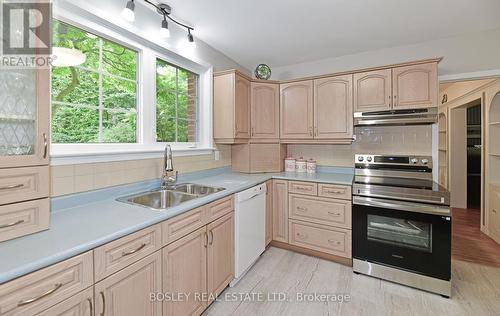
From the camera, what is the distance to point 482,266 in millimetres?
2383

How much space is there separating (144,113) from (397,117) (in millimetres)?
2484

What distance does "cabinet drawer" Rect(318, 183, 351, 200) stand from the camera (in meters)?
2.39

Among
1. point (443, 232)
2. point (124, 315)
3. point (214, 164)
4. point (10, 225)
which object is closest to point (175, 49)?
point (214, 164)

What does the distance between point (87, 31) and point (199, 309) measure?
2101 mm

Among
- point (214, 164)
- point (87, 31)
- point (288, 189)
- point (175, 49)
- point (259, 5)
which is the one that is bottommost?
point (288, 189)

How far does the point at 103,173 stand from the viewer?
1636 mm

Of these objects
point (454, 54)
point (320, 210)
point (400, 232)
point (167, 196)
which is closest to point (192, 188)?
point (167, 196)

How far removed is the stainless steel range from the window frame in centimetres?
A: 178

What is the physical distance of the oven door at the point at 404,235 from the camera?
1.95 metres

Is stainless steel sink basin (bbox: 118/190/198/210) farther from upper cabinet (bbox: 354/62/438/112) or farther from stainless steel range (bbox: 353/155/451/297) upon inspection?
upper cabinet (bbox: 354/62/438/112)

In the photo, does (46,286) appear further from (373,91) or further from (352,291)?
(373,91)

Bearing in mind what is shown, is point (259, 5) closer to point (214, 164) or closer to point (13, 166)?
point (214, 164)

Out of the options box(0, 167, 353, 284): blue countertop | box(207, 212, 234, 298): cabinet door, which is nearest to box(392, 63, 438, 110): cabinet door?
box(0, 167, 353, 284): blue countertop

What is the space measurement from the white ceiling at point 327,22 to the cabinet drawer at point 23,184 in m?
1.60
